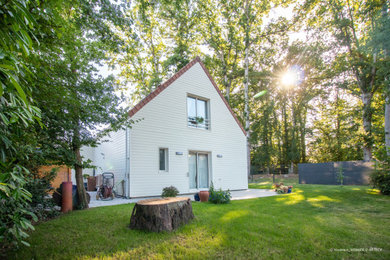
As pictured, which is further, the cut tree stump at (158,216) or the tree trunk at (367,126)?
the tree trunk at (367,126)

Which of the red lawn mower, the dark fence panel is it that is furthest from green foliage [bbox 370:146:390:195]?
the red lawn mower

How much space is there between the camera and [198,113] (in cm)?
1112

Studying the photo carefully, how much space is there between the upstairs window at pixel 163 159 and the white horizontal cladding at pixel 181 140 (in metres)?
0.19

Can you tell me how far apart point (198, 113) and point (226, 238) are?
8.07 metres

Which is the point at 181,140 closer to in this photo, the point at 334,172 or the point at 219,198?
the point at 219,198

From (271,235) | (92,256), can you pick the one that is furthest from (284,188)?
(92,256)

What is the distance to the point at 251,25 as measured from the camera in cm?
1714

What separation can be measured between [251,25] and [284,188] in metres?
13.2

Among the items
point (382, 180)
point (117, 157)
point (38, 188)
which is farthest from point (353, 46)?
point (38, 188)

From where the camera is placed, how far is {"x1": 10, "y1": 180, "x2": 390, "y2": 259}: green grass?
9.72ft

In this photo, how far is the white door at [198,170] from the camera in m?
10.3

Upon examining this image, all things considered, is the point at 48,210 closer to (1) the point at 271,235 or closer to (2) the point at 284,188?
(1) the point at 271,235

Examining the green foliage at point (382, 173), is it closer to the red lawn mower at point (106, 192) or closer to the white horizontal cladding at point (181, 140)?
the white horizontal cladding at point (181, 140)

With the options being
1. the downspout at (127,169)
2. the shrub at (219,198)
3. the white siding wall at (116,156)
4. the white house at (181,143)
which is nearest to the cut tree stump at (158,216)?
the shrub at (219,198)
